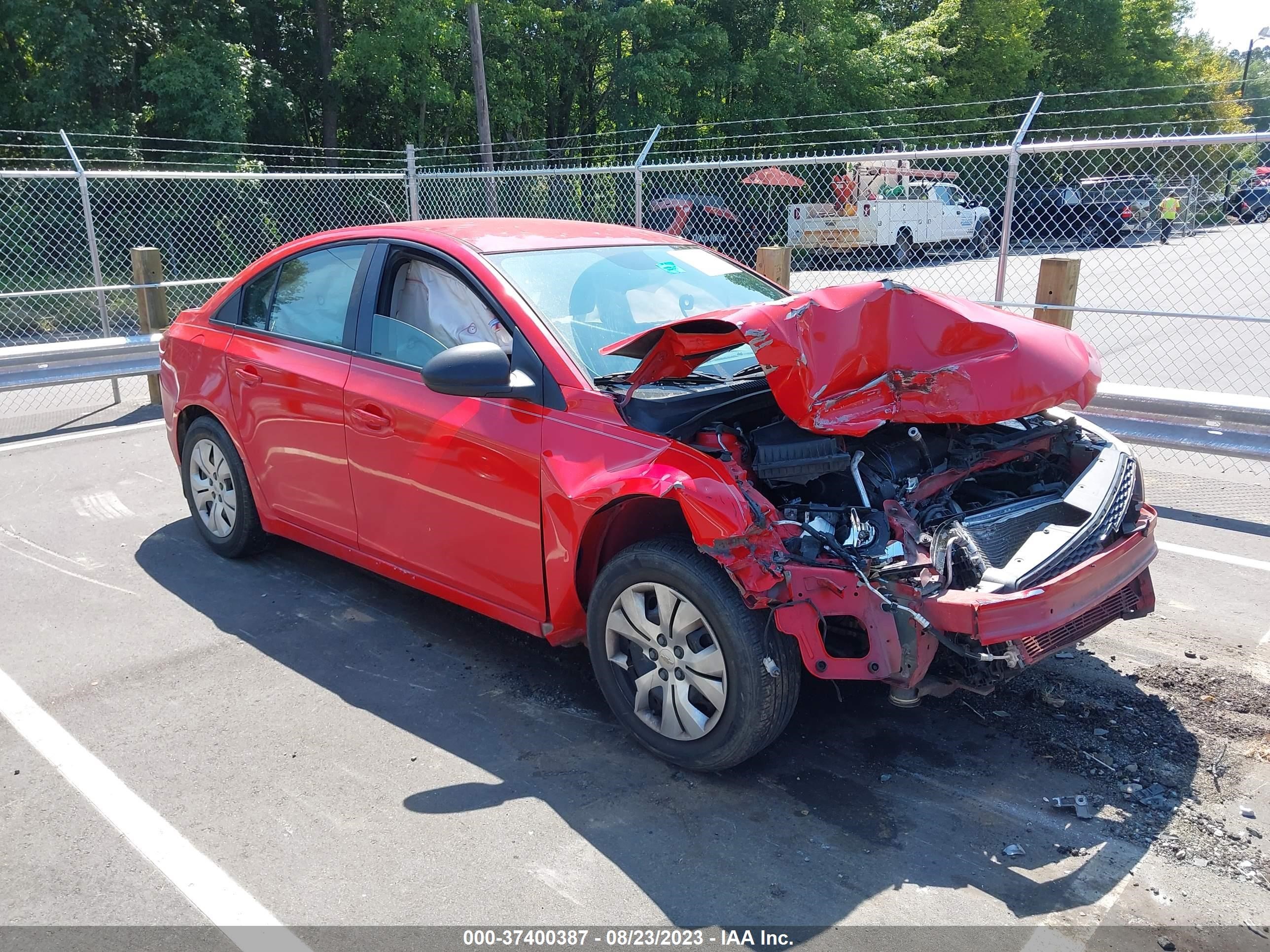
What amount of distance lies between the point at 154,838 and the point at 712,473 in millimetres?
2102

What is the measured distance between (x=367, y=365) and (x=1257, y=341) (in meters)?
13.8

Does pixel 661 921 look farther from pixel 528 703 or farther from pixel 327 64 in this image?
pixel 327 64

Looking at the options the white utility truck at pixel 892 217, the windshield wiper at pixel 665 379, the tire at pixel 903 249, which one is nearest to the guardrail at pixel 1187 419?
the windshield wiper at pixel 665 379

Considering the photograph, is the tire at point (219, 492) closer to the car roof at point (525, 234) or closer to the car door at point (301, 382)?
the car door at point (301, 382)

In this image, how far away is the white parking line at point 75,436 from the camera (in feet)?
26.7

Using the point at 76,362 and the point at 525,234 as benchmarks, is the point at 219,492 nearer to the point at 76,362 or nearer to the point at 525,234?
the point at 525,234

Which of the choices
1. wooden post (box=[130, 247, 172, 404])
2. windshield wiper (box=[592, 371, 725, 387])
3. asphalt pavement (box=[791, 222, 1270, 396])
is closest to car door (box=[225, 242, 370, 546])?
windshield wiper (box=[592, 371, 725, 387])

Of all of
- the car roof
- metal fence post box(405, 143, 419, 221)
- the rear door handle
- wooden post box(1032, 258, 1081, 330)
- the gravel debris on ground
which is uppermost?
metal fence post box(405, 143, 419, 221)

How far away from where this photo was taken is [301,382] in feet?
15.2

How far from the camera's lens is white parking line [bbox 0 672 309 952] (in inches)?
108

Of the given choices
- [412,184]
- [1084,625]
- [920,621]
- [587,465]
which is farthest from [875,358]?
[412,184]

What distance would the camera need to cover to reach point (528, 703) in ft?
12.9

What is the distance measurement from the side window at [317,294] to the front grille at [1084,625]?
3.13 m

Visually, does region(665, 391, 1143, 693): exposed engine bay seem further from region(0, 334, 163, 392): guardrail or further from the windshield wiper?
region(0, 334, 163, 392): guardrail
